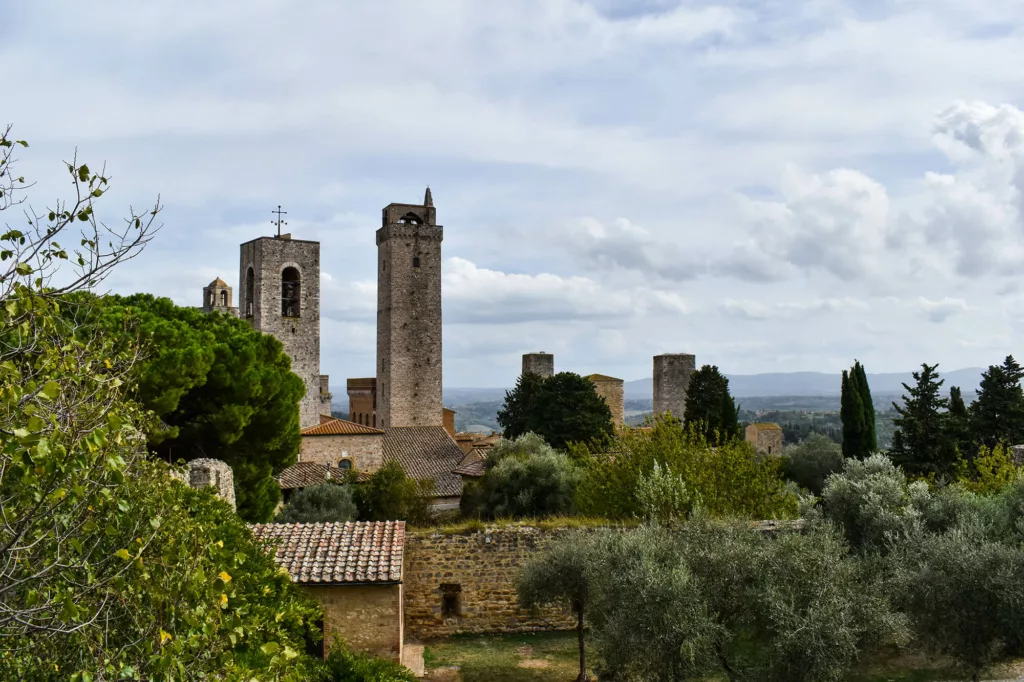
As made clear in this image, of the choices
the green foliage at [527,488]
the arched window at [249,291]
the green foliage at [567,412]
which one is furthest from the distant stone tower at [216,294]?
the green foliage at [527,488]

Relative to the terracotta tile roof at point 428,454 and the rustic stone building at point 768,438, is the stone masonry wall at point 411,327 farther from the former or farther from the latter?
the rustic stone building at point 768,438

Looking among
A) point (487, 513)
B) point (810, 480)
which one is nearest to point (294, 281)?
point (487, 513)

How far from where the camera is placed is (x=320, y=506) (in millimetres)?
24094

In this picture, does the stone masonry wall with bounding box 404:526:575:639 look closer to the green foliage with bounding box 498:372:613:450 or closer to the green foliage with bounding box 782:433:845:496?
the green foliage with bounding box 498:372:613:450

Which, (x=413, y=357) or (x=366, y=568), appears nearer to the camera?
(x=366, y=568)

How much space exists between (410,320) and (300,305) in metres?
7.44

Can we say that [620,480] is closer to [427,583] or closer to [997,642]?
[427,583]

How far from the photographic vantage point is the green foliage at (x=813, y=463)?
119 ft

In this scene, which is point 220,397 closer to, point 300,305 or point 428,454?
point 428,454

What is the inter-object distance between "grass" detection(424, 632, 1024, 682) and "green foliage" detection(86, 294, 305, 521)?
275 inches

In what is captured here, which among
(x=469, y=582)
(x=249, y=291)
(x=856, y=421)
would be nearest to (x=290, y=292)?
(x=249, y=291)

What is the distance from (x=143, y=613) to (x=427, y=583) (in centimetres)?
1053

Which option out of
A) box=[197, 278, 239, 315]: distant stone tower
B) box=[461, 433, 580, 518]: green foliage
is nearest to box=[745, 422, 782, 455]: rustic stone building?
box=[461, 433, 580, 518]: green foliage

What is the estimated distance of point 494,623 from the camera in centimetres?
1496
